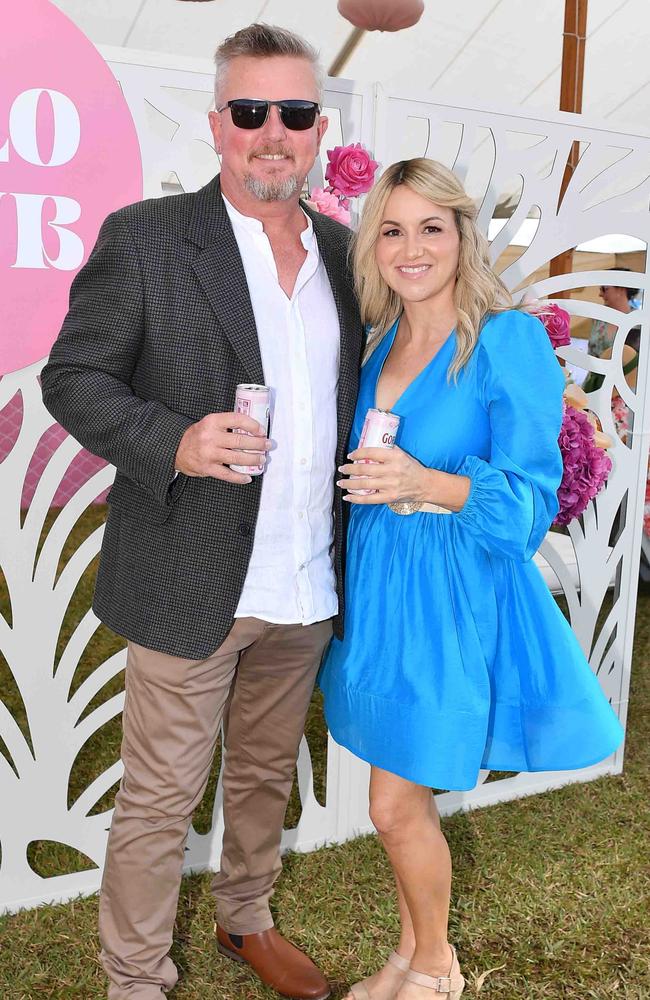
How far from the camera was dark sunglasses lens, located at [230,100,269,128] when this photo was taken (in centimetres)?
188

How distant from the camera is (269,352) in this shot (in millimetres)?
1942

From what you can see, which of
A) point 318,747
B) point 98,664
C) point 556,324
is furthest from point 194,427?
point 98,664

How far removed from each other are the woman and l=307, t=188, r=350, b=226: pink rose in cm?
46

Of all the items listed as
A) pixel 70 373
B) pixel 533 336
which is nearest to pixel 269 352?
pixel 70 373

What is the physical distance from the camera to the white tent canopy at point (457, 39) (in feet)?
22.6

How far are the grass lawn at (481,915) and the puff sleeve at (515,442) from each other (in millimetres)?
1291

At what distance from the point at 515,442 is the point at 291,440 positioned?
486 mm

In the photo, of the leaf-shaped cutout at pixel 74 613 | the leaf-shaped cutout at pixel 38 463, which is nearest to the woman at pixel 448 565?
the leaf-shaped cutout at pixel 74 613

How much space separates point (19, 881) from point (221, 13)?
21.6 ft

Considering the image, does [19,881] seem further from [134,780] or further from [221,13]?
[221,13]

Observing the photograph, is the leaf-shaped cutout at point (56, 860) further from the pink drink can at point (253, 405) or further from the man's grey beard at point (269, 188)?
the man's grey beard at point (269, 188)

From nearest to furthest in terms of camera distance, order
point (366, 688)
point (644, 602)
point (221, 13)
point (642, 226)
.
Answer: point (366, 688) → point (642, 226) → point (644, 602) → point (221, 13)

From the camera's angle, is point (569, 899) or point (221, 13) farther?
point (221, 13)

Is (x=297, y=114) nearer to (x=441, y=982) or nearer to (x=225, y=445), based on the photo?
(x=225, y=445)
